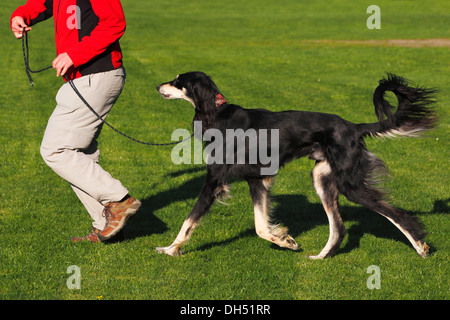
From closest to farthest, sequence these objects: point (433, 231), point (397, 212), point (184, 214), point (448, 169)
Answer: point (397, 212) → point (433, 231) → point (184, 214) → point (448, 169)

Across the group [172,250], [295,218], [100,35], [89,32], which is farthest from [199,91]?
[295,218]

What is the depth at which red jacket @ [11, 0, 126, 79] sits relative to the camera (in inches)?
191

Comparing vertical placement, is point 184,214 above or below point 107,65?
below

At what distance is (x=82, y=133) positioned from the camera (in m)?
5.13

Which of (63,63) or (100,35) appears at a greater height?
(100,35)

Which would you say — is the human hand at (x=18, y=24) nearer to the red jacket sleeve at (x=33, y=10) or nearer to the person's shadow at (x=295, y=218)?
the red jacket sleeve at (x=33, y=10)

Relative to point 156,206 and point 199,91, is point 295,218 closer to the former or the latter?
point 156,206

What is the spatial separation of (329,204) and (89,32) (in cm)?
264

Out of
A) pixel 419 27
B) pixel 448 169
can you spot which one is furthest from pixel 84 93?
pixel 419 27

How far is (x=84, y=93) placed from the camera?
16.6ft
